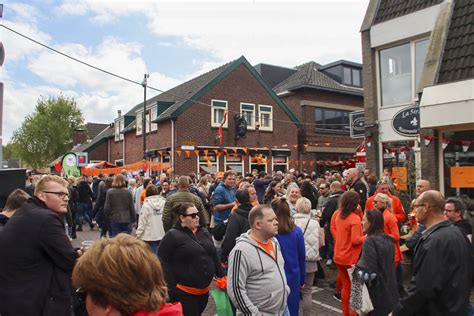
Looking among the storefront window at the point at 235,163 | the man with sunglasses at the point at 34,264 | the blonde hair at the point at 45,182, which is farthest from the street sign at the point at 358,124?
the storefront window at the point at 235,163

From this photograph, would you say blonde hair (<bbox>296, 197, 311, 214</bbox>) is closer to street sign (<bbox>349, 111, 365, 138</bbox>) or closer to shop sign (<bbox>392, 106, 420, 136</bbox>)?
shop sign (<bbox>392, 106, 420, 136</bbox>)

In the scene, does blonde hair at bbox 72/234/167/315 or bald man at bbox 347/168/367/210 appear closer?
blonde hair at bbox 72/234/167/315

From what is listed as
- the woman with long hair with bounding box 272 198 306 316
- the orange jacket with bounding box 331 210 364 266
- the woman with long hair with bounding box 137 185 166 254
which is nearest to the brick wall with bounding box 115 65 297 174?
the woman with long hair with bounding box 137 185 166 254

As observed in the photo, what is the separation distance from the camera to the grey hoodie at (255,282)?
332cm

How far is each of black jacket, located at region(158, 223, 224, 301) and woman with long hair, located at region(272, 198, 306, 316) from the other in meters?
0.81

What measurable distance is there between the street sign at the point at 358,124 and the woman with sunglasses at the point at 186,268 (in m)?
9.40

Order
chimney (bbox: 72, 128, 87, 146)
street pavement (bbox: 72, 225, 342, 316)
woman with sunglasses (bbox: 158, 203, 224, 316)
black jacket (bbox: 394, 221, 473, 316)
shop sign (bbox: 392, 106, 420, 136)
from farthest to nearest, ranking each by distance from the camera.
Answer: chimney (bbox: 72, 128, 87, 146), shop sign (bbox: 392, 106, 420, 136), street pavement (bbox: 72, 225, 342, 316), woman with sunglasses (bbox: 158, 203, 224, 316), black jacket (bbox: 394, 221, 473, 316)

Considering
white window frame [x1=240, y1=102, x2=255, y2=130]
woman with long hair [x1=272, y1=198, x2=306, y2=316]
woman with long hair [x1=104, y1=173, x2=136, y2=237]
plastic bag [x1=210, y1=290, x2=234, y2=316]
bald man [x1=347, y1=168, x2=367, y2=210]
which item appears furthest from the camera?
white window frame [x1=240, y1=102, x2=255, y2=130]

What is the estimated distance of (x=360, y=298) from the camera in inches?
163

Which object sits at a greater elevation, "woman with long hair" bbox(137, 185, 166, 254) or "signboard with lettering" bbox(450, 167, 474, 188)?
"signboard with lettering" bbox(450, 167, 474, 188)

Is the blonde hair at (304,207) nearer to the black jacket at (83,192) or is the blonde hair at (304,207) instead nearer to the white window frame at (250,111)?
the black jacket at (83,192)

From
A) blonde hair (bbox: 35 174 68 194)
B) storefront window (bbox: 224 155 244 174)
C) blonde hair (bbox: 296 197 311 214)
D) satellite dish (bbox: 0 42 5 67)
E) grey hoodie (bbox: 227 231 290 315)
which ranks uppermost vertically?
satellite dish (bbox: 0 42 5 67)

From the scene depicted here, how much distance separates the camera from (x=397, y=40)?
10.5m

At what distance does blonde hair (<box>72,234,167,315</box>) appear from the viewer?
1.59 m
